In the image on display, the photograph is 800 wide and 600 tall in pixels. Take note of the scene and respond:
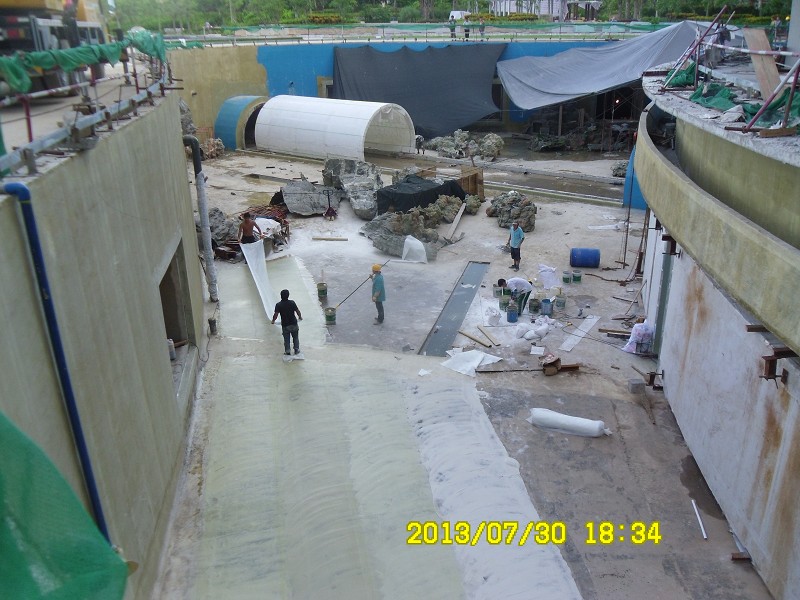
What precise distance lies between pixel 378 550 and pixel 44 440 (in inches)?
150

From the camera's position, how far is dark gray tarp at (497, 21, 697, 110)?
24734 millimetres

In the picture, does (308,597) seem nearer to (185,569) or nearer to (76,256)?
(185,569)

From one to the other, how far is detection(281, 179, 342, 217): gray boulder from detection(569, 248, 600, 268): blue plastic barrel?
734 cm

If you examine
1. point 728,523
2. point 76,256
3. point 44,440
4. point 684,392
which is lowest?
point 728,523

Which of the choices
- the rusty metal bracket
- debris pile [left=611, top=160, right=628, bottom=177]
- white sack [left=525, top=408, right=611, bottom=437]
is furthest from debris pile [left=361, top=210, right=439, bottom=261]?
the rusty metal bracket

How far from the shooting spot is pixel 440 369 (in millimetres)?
10914

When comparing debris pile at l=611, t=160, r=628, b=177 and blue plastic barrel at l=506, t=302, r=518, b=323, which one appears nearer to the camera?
blue plastic barrel at l=506, t=302, r=518, b=323

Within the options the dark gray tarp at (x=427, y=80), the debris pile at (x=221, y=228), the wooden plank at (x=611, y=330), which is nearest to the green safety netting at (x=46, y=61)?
the debris pile at (x=221, y=228)

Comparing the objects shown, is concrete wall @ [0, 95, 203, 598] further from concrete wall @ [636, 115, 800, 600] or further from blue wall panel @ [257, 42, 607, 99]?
blue wall panel @ [257, 42, 607, 99]

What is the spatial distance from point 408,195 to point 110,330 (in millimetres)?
12959

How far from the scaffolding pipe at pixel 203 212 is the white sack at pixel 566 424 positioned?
→ 7033 mm

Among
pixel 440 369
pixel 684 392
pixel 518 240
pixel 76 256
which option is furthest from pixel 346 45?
pixel 76 256
